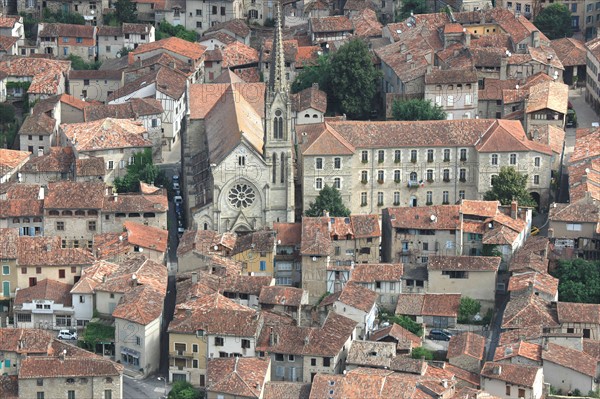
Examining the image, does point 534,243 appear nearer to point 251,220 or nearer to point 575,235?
point 575,235

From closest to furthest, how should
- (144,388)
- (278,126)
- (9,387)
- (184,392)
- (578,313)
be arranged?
(9,387) < (184,392) < (144,388) < (578,313) < (278,126)

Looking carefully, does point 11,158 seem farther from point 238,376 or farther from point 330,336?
point 238,376

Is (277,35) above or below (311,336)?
above

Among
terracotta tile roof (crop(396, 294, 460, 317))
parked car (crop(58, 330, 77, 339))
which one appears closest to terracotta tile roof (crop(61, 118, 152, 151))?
parked car (crop(58, 330, 77, 339))

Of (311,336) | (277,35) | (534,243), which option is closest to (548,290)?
(534,243)

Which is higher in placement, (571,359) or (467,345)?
(467,345)

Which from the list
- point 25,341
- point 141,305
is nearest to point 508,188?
point 141,305
